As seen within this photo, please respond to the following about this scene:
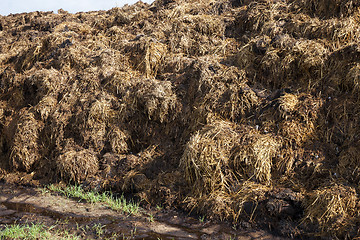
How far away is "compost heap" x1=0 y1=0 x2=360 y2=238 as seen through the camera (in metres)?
4.20

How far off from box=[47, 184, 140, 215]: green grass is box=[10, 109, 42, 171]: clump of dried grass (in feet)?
2.99

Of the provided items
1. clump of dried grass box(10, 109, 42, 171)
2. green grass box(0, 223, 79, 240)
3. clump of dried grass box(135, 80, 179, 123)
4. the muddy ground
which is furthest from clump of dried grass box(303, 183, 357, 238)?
clump of dried grass box(10, 109, 42, 171)

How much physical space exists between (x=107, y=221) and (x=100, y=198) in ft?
2.29

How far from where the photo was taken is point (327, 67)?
513 cm

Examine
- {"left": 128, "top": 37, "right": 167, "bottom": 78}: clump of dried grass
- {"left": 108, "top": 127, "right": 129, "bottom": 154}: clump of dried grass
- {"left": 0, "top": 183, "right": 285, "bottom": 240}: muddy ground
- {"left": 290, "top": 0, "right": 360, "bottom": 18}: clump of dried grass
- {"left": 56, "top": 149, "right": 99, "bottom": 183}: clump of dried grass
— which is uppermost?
{"left": 290, "top": 0, "right": 360, "bottom": 18}: clump of dried grass

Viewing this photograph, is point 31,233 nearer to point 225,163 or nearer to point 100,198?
point 100,198

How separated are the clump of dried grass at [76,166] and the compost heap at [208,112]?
Result: 0.7 inches

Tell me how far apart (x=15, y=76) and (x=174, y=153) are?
14.1 feet

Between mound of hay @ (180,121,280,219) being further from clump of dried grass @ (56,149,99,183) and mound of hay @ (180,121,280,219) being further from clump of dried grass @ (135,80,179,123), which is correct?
clump of dried grass @ (56,149,99,183)

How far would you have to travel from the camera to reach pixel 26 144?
230 inches

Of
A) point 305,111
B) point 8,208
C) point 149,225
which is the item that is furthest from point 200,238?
point 8,208

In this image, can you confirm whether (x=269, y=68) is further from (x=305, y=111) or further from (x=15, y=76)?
(x=15, y=76)

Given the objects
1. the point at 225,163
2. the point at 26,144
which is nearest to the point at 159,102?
the point at 225,163

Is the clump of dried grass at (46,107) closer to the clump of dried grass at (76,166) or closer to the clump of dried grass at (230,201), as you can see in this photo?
the clump of dried grass at (76,166)
